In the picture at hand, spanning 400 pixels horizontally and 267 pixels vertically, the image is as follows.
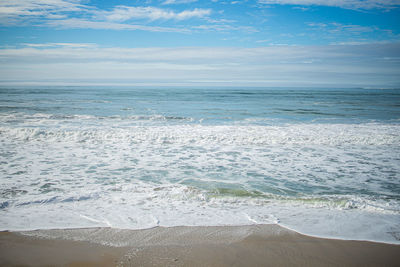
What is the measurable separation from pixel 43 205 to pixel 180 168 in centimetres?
360

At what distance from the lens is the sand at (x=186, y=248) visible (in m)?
3.11

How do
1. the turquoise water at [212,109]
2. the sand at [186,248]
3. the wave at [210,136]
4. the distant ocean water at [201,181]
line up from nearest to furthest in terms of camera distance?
the sand at [186,248], the distant ocean water at [201,181], the wave at [210,136], the turquoise water at [212,109]

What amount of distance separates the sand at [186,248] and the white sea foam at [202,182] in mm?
257

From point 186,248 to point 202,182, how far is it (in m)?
2.81

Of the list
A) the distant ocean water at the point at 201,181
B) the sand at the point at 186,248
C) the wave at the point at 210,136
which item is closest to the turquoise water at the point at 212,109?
the wave at the point at 210,136

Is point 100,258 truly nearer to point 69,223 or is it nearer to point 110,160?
point 69,223

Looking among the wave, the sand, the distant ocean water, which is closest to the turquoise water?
the wave

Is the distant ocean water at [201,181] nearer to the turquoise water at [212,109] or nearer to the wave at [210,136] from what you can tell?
the wave at [210,136]

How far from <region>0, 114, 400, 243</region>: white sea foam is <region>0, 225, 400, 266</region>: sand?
0.26m

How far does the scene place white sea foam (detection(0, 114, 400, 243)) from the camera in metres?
4.20

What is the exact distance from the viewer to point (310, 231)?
12.6ft

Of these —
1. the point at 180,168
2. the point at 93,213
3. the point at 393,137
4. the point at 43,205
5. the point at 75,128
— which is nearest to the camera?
the point at 93,213

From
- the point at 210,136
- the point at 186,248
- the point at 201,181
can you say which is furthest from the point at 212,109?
the point at 186,248

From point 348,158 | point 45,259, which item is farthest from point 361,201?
Answer: point 45,259
